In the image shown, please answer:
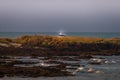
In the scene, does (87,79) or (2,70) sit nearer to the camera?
(87,79)

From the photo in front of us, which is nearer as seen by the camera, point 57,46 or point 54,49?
point 54,49

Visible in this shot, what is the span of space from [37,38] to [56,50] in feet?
29.2

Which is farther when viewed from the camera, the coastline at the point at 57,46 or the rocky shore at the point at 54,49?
the coastline at the point at 57,46

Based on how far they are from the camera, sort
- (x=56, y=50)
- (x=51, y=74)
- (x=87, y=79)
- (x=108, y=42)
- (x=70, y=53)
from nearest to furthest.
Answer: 1. (x=87, y=79)
2. (x=51, y=74)
3. (x=70, y=53)
4. (x=56, y=50)
5. (x=108, y=42)

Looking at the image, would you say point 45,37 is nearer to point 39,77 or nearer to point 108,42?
point 108,42

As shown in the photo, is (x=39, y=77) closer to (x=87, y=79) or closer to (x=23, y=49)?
(x=87, y=79)

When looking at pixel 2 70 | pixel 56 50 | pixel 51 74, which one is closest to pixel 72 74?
pixel 51 74

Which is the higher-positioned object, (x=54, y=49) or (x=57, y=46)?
(x=57, y=46)

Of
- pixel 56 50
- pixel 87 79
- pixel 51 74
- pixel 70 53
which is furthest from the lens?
pixel 56 50

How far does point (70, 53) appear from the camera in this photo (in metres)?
58.7

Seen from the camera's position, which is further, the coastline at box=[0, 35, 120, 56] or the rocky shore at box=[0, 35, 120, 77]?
the coastline at box=[0, 35, 120, 56]

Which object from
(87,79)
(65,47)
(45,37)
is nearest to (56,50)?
(65,47)

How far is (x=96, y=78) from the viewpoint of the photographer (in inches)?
1316

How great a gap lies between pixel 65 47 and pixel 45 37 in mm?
6313
